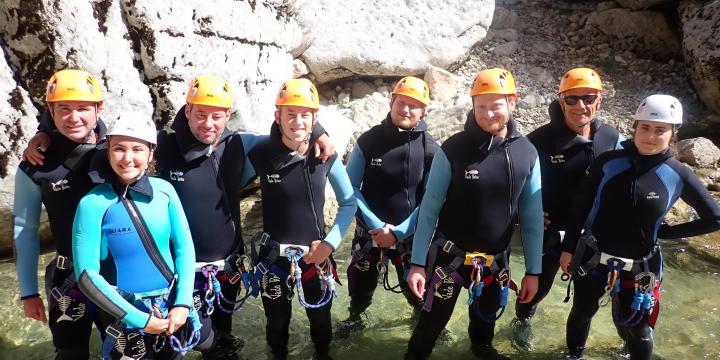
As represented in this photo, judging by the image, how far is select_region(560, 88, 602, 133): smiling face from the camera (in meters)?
4.33

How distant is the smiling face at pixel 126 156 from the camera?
3.11 meters

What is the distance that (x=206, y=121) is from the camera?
3789mm

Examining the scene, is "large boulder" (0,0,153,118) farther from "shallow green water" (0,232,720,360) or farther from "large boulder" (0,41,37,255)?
"shallow green water" (0,232,720,360)

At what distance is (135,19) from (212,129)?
14.0ft

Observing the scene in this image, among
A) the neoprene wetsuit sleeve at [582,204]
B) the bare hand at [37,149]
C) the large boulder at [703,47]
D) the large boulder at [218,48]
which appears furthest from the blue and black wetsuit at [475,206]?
the large boulder at [703,47]

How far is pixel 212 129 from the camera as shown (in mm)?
3836

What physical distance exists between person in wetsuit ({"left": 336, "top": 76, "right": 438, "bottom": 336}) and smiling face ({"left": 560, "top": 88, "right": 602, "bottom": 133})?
1.29 m

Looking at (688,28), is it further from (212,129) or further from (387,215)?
(212,129)

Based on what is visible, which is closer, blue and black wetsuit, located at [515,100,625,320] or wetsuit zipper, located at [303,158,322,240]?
wetsuit zipper, located at [303,158,322,240]

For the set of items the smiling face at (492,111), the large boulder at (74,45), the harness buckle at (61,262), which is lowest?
the harness buckle at (61,262)

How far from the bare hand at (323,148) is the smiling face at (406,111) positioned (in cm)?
95

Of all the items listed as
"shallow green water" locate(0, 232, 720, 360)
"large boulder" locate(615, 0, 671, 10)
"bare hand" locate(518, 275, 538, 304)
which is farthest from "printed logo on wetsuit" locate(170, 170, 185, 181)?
"large boulder" locate(615, 0, 671, 10)

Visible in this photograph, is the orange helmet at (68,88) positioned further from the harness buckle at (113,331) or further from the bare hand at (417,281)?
the bare hand at (417,281)

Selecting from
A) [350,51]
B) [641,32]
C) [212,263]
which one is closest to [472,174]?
[212,263]
